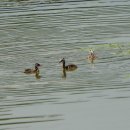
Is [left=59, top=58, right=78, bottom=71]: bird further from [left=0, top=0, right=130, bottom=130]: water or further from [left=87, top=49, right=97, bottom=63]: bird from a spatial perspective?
[left=87, top=49, right=97, bottom=63]: bird

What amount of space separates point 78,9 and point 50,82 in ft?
81.2

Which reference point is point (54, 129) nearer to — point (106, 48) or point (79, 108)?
point (79, 108)

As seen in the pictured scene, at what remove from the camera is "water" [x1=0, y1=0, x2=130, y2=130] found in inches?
1061

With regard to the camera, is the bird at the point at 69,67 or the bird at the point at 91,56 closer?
the bird at the point at 69,67

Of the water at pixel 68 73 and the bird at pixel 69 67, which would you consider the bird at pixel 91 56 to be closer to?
the water at pixel 68 73

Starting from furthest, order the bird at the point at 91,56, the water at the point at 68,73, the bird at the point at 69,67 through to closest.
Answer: the bird at the point at 91,56 < the bird at the point at 69,67 < the water at the point at 68,73

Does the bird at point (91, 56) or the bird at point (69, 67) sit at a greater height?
the bird at point (91, 56)

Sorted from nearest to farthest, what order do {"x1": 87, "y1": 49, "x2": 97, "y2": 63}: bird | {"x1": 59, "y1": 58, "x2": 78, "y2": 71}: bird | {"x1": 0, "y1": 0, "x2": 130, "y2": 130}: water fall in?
{"x1": 0, "y1": 0, "x2": 130, "y2": 130}: water, {"x1": 59, "y1": 58, "x2": 78, "y2": 71}: bird, {"x1": 87, "y1": 49, "x2": 97, "y2": 63}: bird

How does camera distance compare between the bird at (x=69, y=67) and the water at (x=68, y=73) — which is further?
the bird at (x=69, y=67)

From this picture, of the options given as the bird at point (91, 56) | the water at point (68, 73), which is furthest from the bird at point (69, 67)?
the bird at point (91, 56)

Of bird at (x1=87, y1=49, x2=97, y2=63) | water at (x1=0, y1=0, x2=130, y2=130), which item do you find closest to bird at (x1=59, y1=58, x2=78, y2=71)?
water at (x1=0, y1=0, x2=130, y2=130)

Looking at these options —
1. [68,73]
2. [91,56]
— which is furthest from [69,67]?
[91,56]

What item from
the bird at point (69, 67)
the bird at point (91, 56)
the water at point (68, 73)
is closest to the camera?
the water at point (68, 73)

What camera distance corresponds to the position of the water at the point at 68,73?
2694 centimetres
